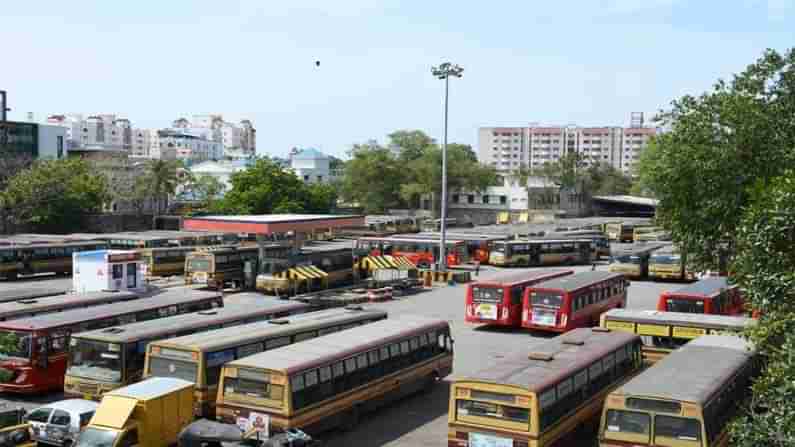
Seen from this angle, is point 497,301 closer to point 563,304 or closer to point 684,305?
point 563,304

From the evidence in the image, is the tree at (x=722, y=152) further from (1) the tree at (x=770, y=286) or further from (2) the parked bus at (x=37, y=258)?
(2) the parked bus at (x=37, y=258)

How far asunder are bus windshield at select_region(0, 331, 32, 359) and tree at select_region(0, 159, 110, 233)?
45623 millimetres

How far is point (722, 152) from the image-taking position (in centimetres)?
2402

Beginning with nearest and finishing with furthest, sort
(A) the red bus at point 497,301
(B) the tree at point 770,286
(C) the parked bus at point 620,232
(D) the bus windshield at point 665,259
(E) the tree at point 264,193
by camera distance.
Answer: (B) the tree at point 770,286, (A) the red bus at point 497,301, (D) the bus windshield at point 665,259, (E) the tree at point 264,193, (C) the parked bus at point 620,232

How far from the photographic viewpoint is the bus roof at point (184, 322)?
17484 mm

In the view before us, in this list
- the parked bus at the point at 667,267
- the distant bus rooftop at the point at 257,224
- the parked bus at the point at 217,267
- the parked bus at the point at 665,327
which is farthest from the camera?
the parked bus at the point at 667,267

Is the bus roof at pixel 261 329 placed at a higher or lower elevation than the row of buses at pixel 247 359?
higher

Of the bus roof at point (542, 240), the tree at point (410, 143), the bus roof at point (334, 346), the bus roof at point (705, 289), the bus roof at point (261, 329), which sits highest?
the tree at point (410, 143)

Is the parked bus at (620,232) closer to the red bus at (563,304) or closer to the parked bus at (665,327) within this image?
the red bus at (563,304)

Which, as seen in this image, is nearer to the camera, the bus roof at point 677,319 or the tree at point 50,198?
the bus roof at point 677,319

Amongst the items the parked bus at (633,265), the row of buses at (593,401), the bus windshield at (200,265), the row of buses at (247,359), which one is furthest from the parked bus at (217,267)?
the row of buses at (593,401)

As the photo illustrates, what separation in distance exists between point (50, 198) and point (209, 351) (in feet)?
166

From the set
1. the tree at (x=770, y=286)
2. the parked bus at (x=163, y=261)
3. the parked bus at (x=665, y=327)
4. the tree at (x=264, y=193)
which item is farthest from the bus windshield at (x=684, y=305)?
the tree at (x=264, y=193)

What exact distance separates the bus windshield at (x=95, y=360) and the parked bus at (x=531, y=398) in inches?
284
